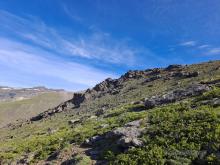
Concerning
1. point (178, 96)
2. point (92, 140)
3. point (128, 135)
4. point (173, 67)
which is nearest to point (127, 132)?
point (128, 135)

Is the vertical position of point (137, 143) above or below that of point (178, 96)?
below

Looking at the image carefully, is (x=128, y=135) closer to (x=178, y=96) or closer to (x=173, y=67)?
(x=178, y=96)

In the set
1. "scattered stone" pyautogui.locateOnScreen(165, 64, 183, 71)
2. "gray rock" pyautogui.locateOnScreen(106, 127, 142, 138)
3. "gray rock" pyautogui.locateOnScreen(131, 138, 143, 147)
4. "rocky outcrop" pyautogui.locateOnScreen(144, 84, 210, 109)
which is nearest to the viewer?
"gray rock" pyautogui.locateOnScreen(131, 138, 143, 147)

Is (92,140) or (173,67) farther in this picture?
(173,67)

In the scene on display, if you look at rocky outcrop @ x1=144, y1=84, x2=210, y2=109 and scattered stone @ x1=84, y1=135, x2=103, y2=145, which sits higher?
rocky outcrop @ x1=144, y1=84, x2=210, y2=109

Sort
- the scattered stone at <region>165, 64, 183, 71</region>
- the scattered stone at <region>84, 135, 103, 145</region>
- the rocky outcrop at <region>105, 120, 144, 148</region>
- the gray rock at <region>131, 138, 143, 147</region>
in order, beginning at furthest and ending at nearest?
the scattered stone at <region>165, 64, 183, 71</region>
the scattered stone at <region>84, 135, 103, 145</region>
the rocky outcrop at <region>105, 120, 144, 148</region>
the gray rock at <region>131, 138, 143, 147</region>

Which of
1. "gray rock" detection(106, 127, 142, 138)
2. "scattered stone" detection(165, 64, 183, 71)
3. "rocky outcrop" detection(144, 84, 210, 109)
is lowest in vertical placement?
"gray rock" detection(106, 127, 142, 138)

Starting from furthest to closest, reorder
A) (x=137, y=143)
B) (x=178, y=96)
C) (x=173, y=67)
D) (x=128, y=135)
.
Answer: (x=173, y=67), (x=178, y=96), (x=128, y=135), (x=137, y=143)

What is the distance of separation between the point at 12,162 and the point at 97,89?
7575 cm

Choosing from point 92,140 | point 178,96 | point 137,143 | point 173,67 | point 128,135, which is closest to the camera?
point 137,143

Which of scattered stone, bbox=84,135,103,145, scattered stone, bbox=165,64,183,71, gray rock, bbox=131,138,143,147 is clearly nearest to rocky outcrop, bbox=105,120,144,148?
gray rock, bbox=131,138,143,147

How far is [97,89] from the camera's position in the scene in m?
102

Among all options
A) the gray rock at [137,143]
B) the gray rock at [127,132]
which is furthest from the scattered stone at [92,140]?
the gray rock at [137,143]

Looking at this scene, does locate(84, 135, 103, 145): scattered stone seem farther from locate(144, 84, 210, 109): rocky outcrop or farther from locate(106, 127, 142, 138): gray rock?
locate(144, 84, 210, 109): rocky outcrop
